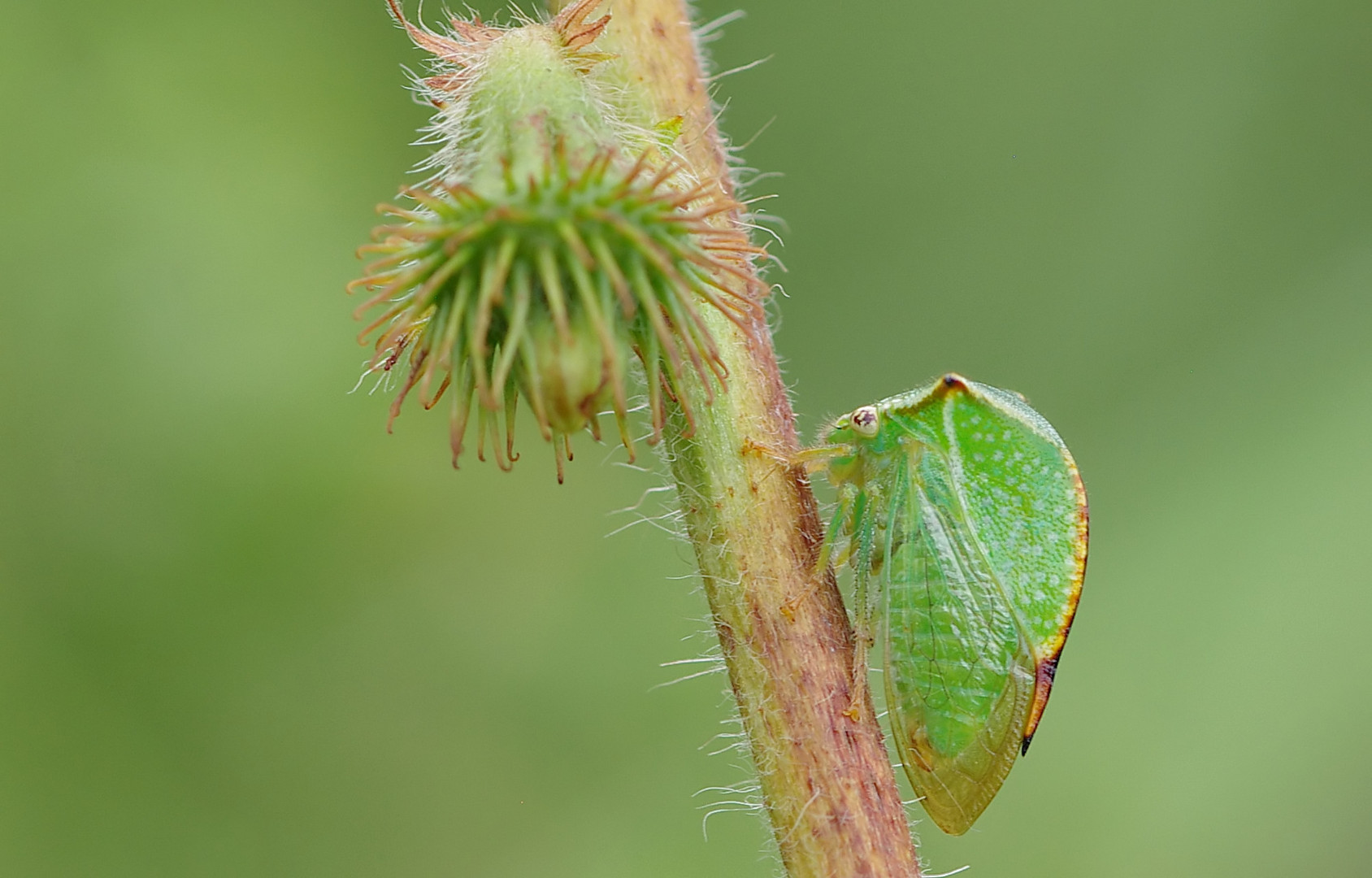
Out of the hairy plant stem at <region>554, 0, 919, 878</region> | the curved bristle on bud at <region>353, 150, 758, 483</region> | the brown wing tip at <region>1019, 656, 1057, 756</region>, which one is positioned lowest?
the brown wing tip at <region>1019, 656, 1057, 756</region>

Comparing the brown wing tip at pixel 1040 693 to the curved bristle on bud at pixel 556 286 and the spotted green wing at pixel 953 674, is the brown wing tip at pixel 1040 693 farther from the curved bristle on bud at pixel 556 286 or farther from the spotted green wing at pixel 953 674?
the curved bristle on bud at pixel 556 286

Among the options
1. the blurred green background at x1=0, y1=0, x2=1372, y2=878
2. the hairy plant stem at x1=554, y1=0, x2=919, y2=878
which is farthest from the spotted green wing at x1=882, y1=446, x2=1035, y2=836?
the blurred green background at x1=0, y1=0, x2=1372, y2=878

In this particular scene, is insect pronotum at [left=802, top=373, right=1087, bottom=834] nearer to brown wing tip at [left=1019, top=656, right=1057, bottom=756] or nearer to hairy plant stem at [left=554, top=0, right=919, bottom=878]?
brown wing tip at [left=1019, top=656, right=1057, bottom=756]

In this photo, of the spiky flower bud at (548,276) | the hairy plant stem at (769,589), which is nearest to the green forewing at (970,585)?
the hairy plant stem at (769,589)

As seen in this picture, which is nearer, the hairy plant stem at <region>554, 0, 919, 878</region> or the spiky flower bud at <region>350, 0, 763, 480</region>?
the spiky flower bud at <region>350, 0, 763, 480</region>

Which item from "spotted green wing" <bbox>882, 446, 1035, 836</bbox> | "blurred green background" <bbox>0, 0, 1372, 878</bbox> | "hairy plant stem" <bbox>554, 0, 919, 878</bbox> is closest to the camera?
"hairy plant stem" <bbox>554, 0, 919, 878</bbox>

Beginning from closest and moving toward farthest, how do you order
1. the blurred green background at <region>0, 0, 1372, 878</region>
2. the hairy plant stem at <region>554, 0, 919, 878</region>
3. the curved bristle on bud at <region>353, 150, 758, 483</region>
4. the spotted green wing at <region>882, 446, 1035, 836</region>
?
the curved bristle on bud at <region>353, 150, 758, 483</region>, the hairy plant stem at <region>554, 0, 919, 878</region>, the spotted green wing at <region>882, 446, 1035, 836</region>, the blurred green background at <region>0, 0, 1372, 878</region>

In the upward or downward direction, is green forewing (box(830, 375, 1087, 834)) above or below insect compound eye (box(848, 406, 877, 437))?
below

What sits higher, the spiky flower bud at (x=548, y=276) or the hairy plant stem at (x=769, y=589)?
the spiky flower bud at (x=548, y=276)

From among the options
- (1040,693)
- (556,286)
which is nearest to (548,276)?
(556,286)
